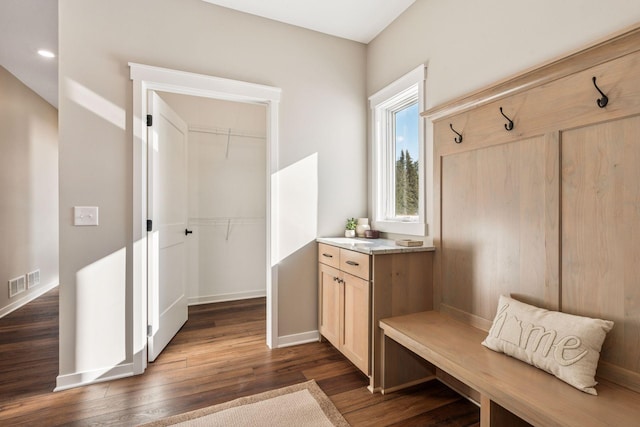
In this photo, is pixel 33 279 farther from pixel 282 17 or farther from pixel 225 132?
pixel 282 17

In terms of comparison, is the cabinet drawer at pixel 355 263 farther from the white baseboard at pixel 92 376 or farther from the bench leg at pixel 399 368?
the white baseboard at pixel 92 376

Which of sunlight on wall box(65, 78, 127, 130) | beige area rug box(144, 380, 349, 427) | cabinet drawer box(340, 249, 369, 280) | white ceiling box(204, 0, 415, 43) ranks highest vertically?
white ceiling box(204, 0, 415, 43)

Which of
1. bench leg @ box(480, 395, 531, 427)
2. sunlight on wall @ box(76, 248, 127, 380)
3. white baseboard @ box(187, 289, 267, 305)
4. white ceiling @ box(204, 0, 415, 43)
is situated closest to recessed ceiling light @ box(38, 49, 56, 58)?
white ceiling @ box(204, 0, 415, 43)

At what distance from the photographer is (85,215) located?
6.82 feet

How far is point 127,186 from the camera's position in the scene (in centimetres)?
219

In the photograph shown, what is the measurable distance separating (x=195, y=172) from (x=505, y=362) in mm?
3579

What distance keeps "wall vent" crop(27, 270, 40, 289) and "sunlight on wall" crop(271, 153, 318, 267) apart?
358 cm

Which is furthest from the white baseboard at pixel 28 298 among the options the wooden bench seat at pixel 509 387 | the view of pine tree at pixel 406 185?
the view of pine tree at pixel 406 185

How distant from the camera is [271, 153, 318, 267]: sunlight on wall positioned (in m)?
2.66

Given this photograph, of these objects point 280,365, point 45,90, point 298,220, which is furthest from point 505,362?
point 45,90

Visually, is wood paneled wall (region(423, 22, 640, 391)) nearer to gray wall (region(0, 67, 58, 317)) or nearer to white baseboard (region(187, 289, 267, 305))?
white baseboard (region(187, 289, 267, 305))

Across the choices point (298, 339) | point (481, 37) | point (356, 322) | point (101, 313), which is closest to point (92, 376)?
point (101, 313)

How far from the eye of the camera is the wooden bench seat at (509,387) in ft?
3.46

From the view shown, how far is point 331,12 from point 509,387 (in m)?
2.78
